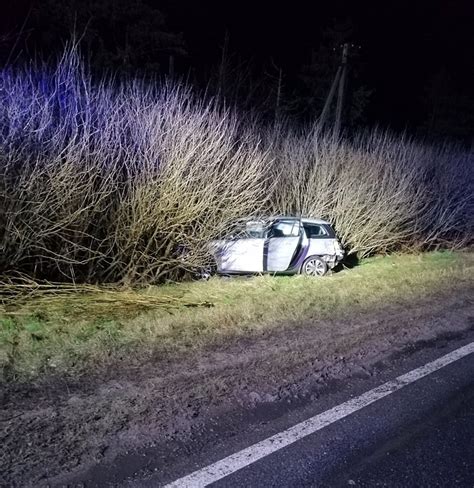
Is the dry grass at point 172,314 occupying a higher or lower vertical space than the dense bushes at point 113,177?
lower

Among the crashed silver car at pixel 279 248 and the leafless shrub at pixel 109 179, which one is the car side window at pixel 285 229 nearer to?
the crashed silver car at pixel 279 248

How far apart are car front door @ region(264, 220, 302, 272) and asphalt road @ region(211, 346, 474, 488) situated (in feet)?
21.2

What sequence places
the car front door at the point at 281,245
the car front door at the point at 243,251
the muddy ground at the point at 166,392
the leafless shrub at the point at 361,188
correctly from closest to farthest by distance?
the muddy ground at the point at 166,392 → the car front door at the point at 243,251 → the car front door at the point at 281,245 → the leafless shrub at the point at 361,188

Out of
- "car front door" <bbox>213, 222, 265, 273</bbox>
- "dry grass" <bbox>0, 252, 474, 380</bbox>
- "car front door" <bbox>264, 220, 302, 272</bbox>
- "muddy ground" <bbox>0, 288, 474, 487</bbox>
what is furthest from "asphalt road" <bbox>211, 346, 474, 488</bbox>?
"car front door" <bbox>264, 220, 302, 272</bbox>

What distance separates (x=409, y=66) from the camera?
1967 inches

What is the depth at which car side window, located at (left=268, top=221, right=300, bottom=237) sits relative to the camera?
11.0 m

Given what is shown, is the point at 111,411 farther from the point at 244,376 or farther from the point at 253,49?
the point at 253,49

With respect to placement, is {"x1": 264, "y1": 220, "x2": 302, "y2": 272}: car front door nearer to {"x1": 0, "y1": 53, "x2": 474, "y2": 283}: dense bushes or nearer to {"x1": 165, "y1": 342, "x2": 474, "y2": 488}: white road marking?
{"x1": 0, "y1": 53, "x2": 474, "y2": 283}: dense bushes

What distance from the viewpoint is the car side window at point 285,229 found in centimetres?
1098

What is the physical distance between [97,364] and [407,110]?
49.4 metres

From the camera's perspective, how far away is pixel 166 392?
430cm

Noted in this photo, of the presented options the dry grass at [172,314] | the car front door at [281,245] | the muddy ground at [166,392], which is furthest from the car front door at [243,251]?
the muddy ground at [166,392]

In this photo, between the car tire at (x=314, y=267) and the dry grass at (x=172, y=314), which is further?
the car tire at (x=314, y=267)

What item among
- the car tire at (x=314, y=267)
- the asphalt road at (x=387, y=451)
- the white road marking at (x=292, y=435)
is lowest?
the car tire at (x=314, y=267)
